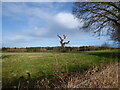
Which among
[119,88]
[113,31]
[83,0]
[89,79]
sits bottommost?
[119,88]

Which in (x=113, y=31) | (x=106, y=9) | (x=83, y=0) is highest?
(x=83, y=0)

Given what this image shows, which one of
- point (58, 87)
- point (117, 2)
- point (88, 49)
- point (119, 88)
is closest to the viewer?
point (58, 87)

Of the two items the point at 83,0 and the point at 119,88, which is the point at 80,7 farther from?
the point at 119,88

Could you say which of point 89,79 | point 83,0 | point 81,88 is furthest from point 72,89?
point 83,0

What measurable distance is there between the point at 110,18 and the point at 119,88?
12631mm

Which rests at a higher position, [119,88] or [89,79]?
[89,79]

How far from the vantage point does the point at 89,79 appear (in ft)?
13.8

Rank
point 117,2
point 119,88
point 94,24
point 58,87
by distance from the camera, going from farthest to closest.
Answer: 1. point 94,24
2. point 117,2
3. point 119,88
4. point 58,87

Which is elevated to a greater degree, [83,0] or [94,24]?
[83,0]

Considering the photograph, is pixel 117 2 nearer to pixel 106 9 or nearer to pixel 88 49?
pixel 106 9

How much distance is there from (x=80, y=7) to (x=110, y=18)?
11.7 feet

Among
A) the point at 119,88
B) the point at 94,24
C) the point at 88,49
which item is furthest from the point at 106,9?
the point at 119,88

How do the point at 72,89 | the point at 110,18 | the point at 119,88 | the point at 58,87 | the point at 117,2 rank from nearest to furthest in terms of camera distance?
1. the point at 72,89
2. the point at 58,87
3. the point at 119,88
4. the point at 117,2
5. the point at 110,18

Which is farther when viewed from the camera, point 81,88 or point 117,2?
point 117,2
